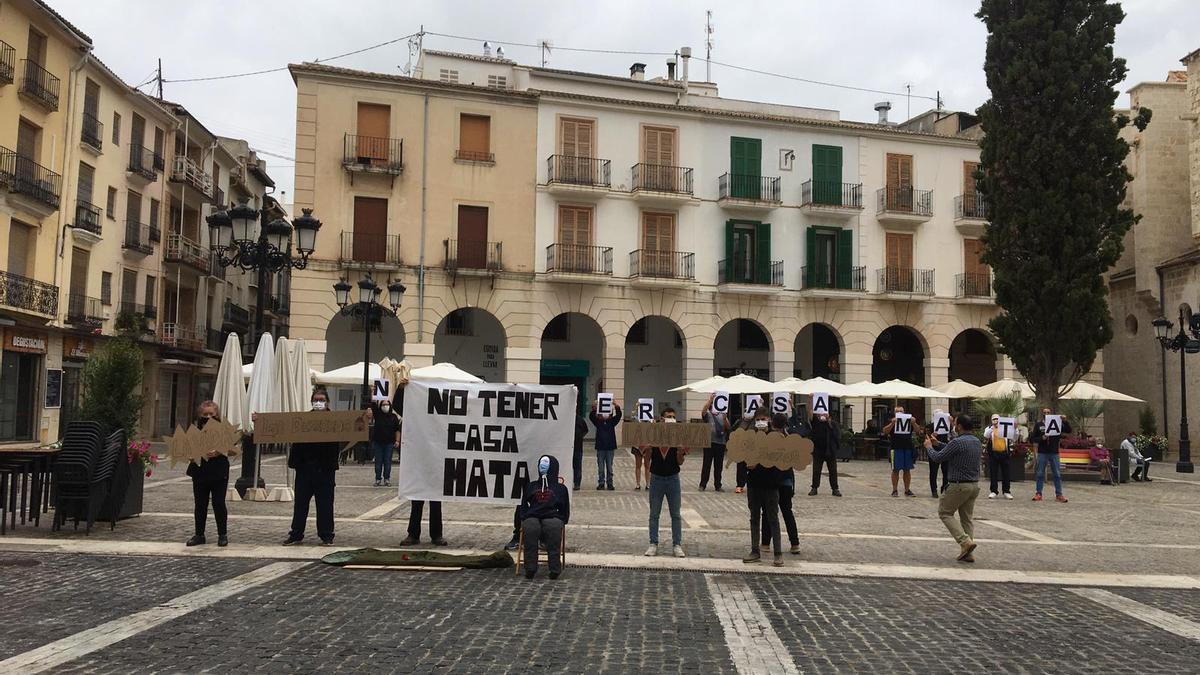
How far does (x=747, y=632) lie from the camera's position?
6.83 meters

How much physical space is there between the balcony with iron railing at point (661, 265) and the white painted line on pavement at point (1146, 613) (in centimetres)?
2404

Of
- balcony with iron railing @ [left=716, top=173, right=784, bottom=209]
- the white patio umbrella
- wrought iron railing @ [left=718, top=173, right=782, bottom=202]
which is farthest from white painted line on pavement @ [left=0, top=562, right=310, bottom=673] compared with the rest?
wrought iron railing @ [left=718, top=173, right=782, bottom=202]

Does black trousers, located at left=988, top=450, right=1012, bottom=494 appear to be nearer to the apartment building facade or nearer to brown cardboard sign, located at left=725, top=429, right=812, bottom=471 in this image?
brown cardboard sign, located at left=725, top=429, right=812, bottom=471

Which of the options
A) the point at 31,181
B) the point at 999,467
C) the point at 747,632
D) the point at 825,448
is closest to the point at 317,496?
the point at 747,632

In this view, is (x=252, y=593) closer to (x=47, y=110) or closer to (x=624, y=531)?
(x=624, y=531)

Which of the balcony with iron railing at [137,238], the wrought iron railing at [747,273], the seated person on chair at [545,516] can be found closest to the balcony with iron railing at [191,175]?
the balcony with iron railing at [137,238]

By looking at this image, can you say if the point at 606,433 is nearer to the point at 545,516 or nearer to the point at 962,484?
the point at 962,484

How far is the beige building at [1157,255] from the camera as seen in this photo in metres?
31.9

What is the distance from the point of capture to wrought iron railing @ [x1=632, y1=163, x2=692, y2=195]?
107ft

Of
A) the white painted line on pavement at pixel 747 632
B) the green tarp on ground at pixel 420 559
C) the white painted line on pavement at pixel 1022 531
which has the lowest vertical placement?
the white painted line on pavement at pixel 747 632

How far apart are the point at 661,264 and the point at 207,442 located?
2409 cm

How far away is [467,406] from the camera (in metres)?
10.3

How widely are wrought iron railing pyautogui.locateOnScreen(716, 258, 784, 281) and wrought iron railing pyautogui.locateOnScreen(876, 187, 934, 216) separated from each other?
478cm

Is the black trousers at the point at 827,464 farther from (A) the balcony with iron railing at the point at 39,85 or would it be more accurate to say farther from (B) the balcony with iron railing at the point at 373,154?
(A) the balcony with iron railing at the point at 39,85
